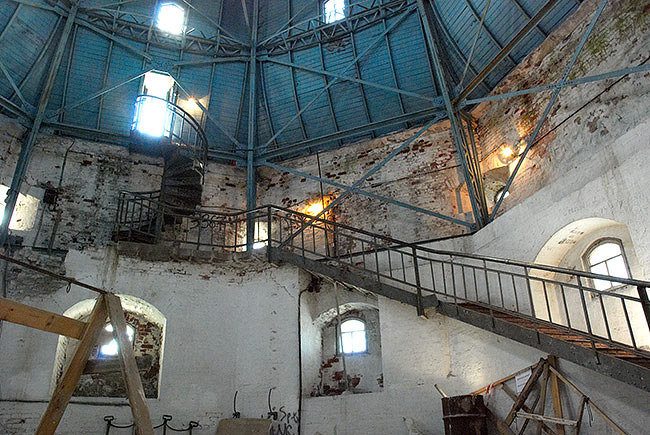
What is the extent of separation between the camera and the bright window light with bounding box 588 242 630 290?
8094 millimetres

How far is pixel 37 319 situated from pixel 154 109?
948cm

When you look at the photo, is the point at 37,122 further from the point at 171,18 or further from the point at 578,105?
the point at 578,105

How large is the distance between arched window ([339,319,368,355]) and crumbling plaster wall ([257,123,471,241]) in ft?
8.16

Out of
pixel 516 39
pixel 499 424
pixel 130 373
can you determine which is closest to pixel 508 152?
pixel 516 39

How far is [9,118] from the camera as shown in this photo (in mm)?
11938

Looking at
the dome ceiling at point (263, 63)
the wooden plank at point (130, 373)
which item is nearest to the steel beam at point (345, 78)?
the dome ceiling at point (263, 63)

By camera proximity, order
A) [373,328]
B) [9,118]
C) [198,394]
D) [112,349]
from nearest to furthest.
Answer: [198,394] < [112,349] < [373,328] < [9,118]

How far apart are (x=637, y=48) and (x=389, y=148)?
5.93 metres

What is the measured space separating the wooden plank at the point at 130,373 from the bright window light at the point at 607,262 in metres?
6.73

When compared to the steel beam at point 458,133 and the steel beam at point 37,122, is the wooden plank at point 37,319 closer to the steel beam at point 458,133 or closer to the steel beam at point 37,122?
the steel beam at point 37,122

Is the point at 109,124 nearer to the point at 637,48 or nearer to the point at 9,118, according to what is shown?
the point at 9,118

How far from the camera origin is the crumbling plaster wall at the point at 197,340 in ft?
28.9

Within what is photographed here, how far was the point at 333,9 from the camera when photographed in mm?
14281

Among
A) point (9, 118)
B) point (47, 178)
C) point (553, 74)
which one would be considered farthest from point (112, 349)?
point (553, 74)
